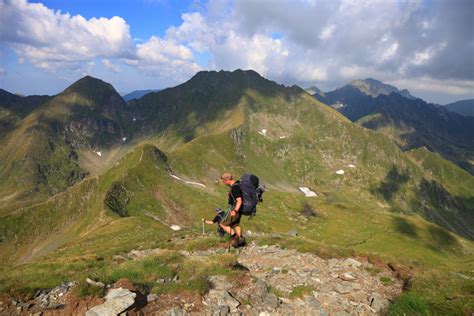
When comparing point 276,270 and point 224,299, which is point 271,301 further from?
point 276,270

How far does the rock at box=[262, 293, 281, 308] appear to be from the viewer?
15219 millimetres

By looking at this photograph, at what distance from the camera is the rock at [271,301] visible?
1522 cm

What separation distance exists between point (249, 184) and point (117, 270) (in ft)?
26.2

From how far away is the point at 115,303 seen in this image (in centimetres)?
1249

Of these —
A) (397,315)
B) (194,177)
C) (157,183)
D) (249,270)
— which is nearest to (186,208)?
(157,183)

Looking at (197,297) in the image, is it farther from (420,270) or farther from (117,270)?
(420,270)

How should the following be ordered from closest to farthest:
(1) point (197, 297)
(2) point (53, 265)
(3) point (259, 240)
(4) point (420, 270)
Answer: (1) point (197, 297) < (4) point (420, 270) < (2) point (53, 265) < (3) point (259, 240)

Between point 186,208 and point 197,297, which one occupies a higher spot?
point 197,297

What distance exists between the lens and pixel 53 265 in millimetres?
23609

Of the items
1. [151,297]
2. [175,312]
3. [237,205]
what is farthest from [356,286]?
[151,297]

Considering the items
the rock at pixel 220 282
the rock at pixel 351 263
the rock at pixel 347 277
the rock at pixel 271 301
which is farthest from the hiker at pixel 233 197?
the rock at pixel 351 263

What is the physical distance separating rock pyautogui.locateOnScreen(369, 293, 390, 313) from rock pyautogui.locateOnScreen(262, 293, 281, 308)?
4.14 m

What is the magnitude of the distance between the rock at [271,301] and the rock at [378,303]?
4141 mm

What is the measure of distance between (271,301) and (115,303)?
6481mm
